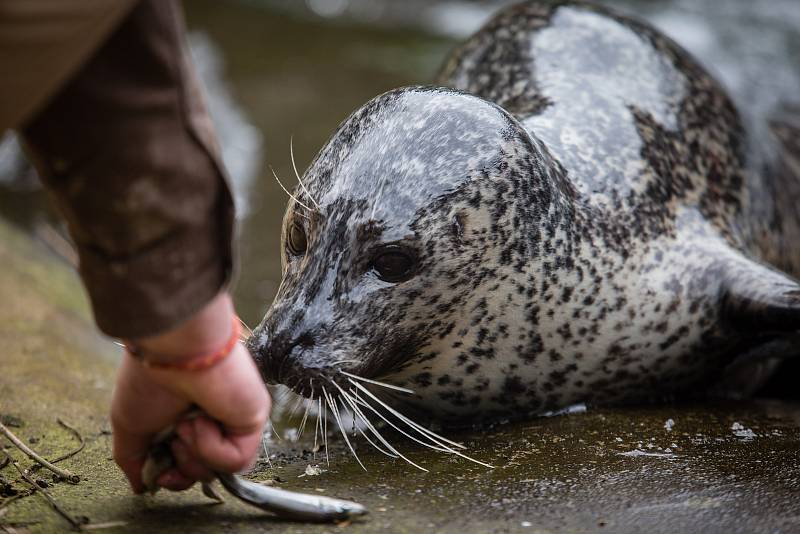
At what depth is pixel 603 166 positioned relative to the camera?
3424 millimetres

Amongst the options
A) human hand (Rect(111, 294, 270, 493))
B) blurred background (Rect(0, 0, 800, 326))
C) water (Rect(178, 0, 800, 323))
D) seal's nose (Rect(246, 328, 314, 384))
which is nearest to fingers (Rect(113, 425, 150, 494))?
human hand (Rect(111, 294, 270, 493))

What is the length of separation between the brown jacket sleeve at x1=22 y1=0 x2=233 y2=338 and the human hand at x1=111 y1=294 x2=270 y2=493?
0.11 m

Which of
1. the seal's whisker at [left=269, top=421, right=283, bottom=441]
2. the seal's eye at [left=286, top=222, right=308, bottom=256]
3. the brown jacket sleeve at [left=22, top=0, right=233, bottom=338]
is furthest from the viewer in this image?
the seal's whisker at [left=269, top=421, right=283, bottom=441]

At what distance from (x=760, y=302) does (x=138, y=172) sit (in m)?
2.14

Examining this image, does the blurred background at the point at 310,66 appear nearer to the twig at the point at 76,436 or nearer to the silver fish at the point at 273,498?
the twig at the point at 76,436

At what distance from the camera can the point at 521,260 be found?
118 inches

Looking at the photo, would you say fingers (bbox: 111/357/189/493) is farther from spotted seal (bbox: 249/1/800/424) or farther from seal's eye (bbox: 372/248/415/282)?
seal's eye (bbox: 372/248/415/282)

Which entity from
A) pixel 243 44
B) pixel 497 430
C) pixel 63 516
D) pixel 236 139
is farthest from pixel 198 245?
pixel 243 44

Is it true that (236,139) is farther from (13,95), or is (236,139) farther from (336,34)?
(13,95)

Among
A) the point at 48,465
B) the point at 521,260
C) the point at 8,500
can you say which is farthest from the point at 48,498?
the point at 521,260

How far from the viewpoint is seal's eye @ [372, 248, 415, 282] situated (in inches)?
111

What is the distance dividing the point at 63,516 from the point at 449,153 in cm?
142

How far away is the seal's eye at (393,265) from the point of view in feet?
9.27

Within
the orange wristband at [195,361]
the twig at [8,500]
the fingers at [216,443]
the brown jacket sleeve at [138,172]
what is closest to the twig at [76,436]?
the twig at [8,500]
